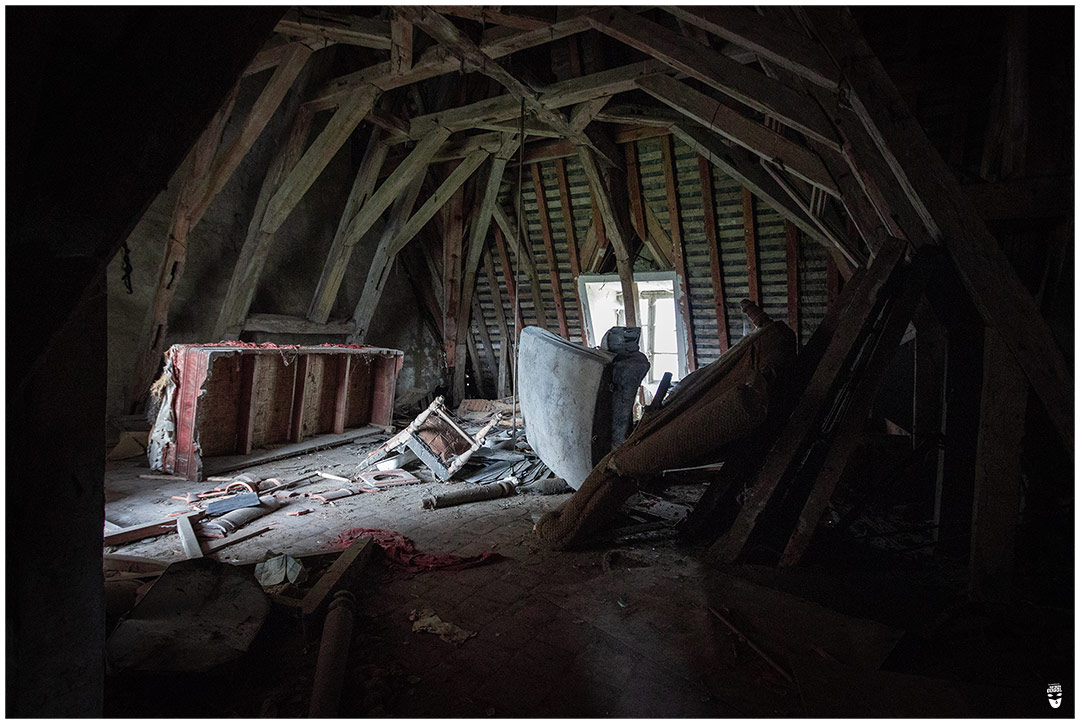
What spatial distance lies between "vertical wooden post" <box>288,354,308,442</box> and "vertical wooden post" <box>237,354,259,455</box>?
575mm

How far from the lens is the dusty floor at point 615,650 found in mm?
1907

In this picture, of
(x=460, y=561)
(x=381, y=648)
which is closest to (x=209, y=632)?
(x=381, y=648)

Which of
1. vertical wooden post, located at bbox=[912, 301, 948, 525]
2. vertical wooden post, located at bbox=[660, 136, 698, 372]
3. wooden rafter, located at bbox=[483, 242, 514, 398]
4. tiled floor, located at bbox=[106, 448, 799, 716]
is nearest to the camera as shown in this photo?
tiled floor, located at bbox=[106, 448, 799, 716]

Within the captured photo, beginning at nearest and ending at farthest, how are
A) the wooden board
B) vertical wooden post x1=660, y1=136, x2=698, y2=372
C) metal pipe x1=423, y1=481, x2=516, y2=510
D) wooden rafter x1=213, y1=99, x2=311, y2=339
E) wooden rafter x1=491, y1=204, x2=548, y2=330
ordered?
metal pipe x1=423, y1=481, x2=516, y2=510
the wooden board
wooden rafter x1=213, y1=99, x2=311, y2=339
vertical wooden post x1=660, y1=136, x2=698, y2=372
wooden rafter x1=491, y1=204, x2=548, y2=330

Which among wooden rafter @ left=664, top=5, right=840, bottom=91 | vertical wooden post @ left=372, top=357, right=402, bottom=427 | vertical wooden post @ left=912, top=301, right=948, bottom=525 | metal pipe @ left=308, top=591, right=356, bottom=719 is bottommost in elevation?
metal pipe @ left=308, top=591, right=356, bottom=719

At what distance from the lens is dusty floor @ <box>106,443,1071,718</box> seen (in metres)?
1.91

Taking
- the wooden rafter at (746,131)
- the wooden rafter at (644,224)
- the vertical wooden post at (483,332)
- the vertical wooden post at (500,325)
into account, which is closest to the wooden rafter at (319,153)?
the wooden rafter at (746,131)

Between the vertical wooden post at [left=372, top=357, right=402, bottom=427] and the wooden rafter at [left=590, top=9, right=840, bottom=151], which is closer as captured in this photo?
the wooden rafter at [left=590, top=9, right=840, bottom=151]

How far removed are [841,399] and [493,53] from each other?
13.0 feet

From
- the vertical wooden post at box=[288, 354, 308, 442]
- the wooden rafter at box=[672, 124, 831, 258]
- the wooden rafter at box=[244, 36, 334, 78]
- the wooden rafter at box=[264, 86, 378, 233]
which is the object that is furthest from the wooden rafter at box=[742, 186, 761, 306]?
the vertical wooden post at box=[288, 354, 308, 442]

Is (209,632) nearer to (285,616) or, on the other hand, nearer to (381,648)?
(285,616)

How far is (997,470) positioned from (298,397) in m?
6.38

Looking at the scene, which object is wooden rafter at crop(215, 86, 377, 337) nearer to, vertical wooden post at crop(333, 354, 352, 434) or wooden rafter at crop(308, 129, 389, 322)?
wooden rafter at crop(308, 129, 389, 322)

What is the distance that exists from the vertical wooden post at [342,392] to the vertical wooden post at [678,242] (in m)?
4.50
